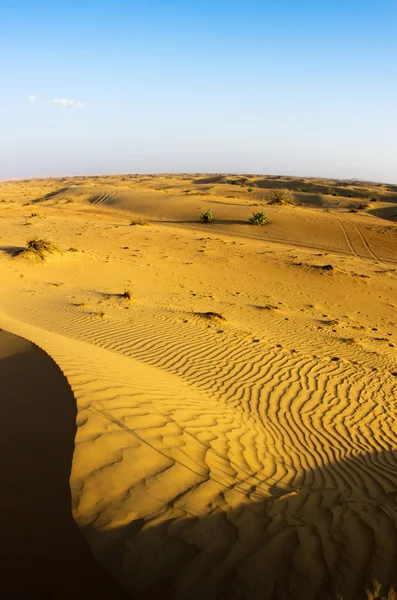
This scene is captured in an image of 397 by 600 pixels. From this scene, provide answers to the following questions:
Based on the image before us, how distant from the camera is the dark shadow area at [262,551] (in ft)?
7.43

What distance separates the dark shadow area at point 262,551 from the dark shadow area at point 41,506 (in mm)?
146

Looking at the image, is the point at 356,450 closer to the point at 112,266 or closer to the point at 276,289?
the point at 276,289

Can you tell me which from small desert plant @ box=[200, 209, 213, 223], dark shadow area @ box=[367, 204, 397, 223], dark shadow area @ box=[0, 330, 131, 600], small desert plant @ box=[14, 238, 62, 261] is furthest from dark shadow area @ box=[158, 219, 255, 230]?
dark shadow area @ box=[0, 330, 131, 600]

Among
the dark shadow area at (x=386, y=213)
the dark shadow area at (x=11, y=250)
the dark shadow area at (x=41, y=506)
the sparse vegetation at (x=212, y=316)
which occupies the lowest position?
the sparse vegetation at (x=212, y=316)

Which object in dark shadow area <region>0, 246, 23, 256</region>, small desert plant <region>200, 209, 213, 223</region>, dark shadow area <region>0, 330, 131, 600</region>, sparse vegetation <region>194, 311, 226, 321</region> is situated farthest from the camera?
small desert plant <region>200, 209, 213, 223</region>

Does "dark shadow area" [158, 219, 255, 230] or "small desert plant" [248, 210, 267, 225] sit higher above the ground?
"small desert plant" [248, 210, 267, 225]

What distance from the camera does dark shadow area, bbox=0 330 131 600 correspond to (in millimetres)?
2234

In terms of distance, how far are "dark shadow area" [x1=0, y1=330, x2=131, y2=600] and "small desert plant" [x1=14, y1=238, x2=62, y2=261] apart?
987 cm

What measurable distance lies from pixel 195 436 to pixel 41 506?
5.69 ft

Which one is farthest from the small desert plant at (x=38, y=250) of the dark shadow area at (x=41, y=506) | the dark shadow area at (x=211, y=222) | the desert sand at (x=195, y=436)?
the dark shadow area at (x=211, y=222)

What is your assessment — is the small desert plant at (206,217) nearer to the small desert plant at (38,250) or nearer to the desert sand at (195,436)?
the small desert plant at (38,250)

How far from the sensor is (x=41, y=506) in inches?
111

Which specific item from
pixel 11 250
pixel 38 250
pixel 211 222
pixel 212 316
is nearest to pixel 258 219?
pixel 211 222

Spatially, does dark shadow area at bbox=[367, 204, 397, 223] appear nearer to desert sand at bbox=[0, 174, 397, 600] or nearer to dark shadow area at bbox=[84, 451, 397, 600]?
desert sand at bbox=[0, 174, 397, 600]
